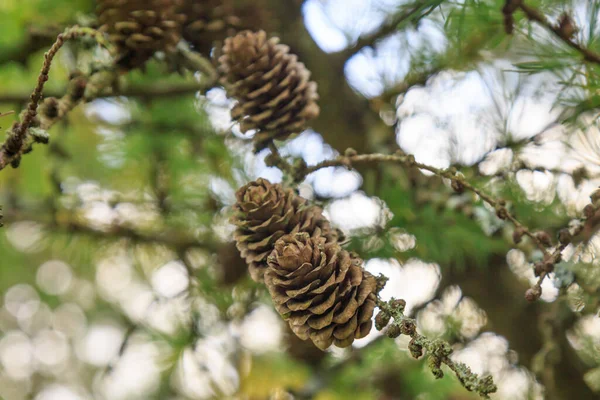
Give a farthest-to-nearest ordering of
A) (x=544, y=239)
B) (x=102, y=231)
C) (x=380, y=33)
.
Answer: (x=102, y=231)
(x=380, y=33)
(x=544, y=239)

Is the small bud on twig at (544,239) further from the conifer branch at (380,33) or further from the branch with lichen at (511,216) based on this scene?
the conifer branch at (380,33)

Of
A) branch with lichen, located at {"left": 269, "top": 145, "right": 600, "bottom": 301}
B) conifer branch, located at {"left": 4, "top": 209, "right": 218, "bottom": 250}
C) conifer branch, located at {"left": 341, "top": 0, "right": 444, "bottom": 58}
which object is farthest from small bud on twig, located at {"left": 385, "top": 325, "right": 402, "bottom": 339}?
conifer branch, located at {"left": 4, "top": 209, "right": 218, "bottom": 250}

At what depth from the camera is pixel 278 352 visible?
1096mm

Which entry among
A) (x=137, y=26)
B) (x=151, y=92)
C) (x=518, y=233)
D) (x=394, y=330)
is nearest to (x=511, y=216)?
(x=518, y=233)

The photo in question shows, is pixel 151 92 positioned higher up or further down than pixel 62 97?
further down

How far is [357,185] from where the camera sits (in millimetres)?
794

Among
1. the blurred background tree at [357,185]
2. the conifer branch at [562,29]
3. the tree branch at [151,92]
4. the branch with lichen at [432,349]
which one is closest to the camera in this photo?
the branch with lichen at [432,349]

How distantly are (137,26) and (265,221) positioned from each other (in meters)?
0.24

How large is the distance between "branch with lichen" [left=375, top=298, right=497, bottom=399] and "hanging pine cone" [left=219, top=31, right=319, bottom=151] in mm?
187

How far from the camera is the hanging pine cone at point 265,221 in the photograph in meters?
0.39

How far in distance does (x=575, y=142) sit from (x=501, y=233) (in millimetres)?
134

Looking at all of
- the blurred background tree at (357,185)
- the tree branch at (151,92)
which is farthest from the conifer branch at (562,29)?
the tree branch at (151,92)

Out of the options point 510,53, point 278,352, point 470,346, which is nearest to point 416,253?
point 470,346

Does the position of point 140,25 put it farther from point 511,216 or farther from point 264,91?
point 511,216
